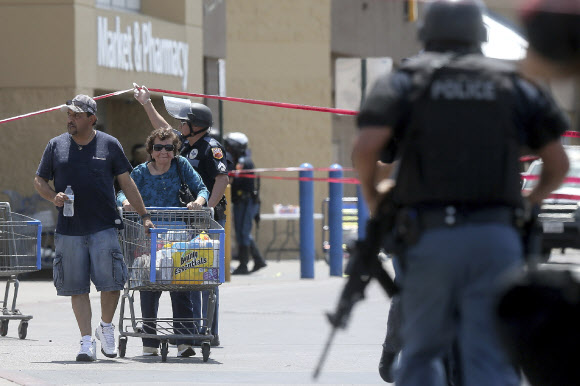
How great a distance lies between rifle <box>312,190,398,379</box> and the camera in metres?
5.25

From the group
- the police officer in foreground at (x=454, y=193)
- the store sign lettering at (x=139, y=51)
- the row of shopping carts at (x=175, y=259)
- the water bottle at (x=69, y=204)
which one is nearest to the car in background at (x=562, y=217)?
the store sign lettering at (x=139, y=51)

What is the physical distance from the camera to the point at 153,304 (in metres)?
10.3

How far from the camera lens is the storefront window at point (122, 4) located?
19.8m

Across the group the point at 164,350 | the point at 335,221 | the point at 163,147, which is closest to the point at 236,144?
the point at 335,221

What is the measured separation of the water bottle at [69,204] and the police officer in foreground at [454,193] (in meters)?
4.83

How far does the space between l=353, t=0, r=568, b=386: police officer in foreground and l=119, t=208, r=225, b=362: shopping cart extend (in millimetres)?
4549

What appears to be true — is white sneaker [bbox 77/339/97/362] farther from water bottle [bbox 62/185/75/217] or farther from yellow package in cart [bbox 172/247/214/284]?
water bottle [bbox 62/185/75/217]

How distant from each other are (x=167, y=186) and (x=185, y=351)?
1.30 metres

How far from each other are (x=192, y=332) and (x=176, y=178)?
1.21 metres

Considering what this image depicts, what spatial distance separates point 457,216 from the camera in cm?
502

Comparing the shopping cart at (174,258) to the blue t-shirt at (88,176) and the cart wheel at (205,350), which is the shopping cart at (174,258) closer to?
the cart wheel at (205,350)

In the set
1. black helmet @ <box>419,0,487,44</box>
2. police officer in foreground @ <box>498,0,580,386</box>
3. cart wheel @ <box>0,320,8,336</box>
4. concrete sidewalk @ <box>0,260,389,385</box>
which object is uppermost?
black helmet @ <box>419,0,487,44</box>

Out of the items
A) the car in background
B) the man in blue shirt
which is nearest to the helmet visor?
the man in blue shirt

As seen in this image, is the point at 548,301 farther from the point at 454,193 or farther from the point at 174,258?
the point at 174,258
